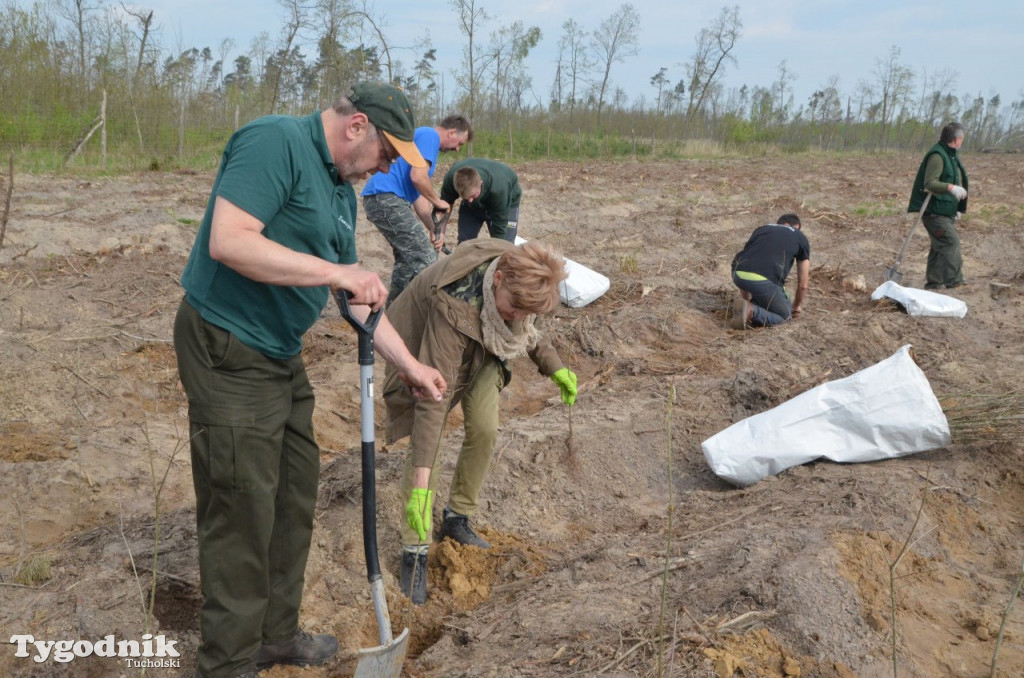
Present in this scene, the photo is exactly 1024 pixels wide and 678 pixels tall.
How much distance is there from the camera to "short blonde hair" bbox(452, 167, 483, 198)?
19.9 ft

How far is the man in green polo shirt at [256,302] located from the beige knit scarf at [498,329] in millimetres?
630

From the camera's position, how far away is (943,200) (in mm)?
8055

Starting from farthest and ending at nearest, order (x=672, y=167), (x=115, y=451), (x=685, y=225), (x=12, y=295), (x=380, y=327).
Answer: (x=672, y=167)
(x=685, y=225)
(x=12, y=295)
(x=115, y=451)
(x=380, y=327)

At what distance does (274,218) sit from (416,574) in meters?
1.67

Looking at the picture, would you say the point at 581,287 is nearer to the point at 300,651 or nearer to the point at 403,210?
the point at 403,210

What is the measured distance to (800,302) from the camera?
759 centimetres

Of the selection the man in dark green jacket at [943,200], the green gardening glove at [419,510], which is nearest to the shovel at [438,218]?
the green gardening glove at [419,510]

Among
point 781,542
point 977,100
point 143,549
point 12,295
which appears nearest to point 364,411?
point 143,549

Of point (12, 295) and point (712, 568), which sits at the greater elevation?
point (12, 295)

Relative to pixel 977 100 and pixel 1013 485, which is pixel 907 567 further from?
pixel 977 100

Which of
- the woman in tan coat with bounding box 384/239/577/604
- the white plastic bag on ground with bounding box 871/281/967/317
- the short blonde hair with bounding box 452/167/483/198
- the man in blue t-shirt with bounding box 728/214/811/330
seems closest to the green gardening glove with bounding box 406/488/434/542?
the woman in tan coat with bounding box 384/239/577/604

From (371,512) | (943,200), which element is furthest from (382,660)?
(943,200)

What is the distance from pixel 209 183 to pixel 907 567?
39.3 feet

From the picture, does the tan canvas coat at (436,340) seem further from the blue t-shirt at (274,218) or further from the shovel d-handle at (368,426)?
the blue t-shirt at (274,218)
